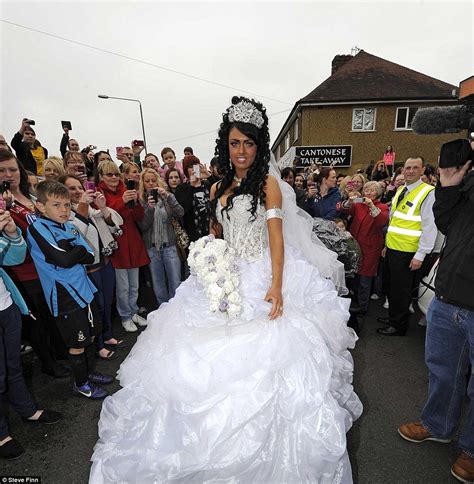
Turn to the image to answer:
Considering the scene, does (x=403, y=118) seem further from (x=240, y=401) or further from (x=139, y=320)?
(x=240, y=401)

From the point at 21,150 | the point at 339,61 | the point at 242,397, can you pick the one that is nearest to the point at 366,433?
the point at 242,397

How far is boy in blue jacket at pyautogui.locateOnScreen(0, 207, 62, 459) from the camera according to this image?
2275 millimetres

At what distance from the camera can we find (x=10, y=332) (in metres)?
2.34

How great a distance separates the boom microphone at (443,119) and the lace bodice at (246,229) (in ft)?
3.77

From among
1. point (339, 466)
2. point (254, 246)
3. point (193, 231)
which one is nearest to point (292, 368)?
point (339, 466)

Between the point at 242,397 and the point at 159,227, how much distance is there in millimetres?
2917

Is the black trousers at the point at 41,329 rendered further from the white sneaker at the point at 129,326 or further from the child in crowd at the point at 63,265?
the white sneaker at the point at 129,326

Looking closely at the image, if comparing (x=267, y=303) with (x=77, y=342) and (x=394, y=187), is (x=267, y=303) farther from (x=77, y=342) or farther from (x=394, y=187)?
(x=394, y=187)

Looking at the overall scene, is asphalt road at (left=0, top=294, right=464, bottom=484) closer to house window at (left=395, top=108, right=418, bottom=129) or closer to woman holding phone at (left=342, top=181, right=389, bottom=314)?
woman holding phone at (left=342, top=181, right=389, bottom=314)

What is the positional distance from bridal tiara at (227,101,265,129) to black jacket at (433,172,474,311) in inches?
53.7

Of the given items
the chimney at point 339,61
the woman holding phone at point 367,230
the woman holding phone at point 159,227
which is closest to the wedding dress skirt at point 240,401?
the woman holding phone at point 159,227

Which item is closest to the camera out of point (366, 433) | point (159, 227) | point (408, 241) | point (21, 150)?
point (366, 433)

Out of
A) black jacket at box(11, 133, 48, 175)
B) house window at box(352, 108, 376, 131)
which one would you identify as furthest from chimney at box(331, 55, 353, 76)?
black jacket at box(11, 133, 48, 175)

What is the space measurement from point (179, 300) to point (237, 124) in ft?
4.81
